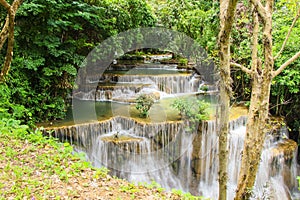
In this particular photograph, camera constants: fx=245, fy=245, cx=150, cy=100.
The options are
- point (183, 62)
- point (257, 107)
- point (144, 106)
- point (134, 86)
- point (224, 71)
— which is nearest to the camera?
point (224, 71)

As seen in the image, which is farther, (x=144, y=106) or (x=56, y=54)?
(x=144, y=106)

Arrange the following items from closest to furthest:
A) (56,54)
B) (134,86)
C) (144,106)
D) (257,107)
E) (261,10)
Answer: (261,10), (257,107), (56,54), (144,106), (134,86)

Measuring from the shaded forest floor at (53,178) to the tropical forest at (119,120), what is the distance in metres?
0.02

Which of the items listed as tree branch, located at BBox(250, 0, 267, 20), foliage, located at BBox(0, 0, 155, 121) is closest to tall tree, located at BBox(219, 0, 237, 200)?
tree branch, located at BBox(250, 0, 267, 20)

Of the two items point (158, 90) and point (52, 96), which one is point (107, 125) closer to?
point (52, 96)

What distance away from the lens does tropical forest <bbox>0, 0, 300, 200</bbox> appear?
3.46 meters

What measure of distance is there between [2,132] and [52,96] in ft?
9.01

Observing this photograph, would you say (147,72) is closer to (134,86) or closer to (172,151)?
(134,86)

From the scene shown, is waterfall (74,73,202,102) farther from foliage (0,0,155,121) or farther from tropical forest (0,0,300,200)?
foliage (0,0,155,121)

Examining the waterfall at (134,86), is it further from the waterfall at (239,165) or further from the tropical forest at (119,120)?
the waterfall at (239,165)

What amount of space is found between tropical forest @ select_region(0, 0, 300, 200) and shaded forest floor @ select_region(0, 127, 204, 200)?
0.05 ft

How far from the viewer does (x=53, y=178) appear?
3504mm

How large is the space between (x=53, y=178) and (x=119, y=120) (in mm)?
3607

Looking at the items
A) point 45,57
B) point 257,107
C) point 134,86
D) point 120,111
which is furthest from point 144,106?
point 257,107
